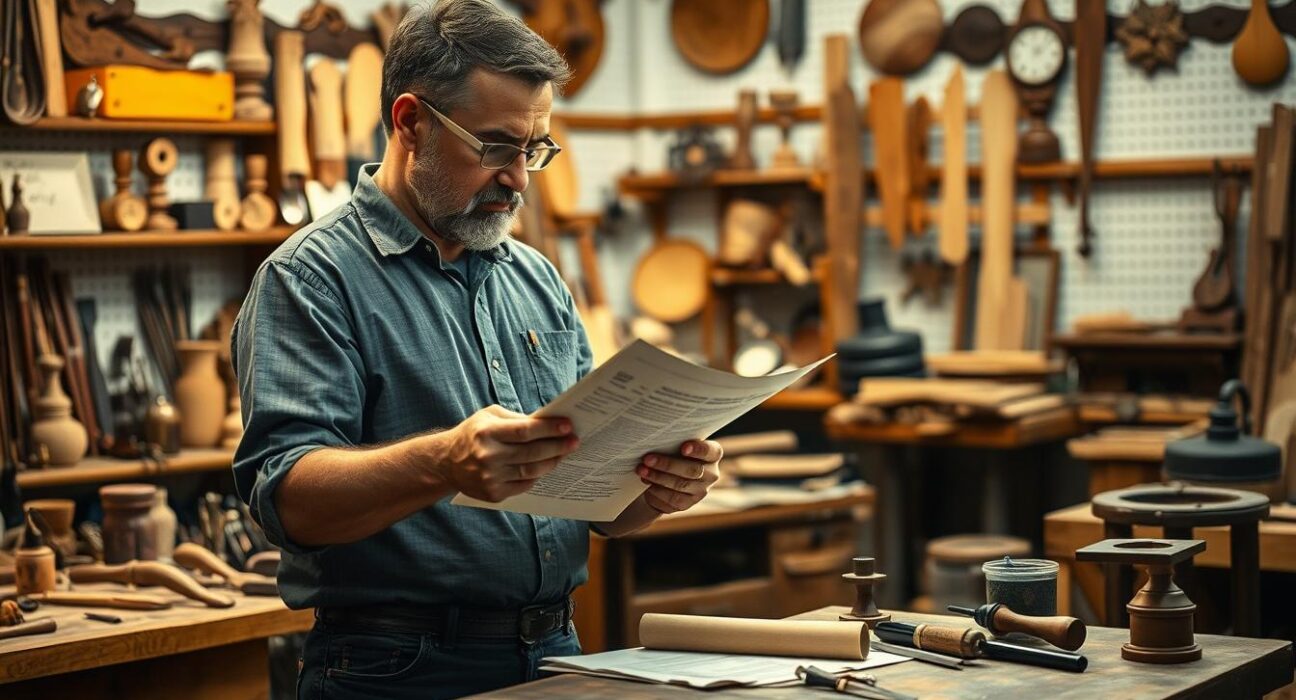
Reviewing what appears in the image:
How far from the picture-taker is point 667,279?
269 inches

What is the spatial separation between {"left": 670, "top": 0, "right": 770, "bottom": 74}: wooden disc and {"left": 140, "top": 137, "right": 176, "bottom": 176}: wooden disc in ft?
8.20

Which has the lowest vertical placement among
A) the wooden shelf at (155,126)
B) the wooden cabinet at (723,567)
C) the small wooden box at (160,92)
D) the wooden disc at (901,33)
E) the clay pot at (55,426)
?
the wooden cabinet at (723,567)

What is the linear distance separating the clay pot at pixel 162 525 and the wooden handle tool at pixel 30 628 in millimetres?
767

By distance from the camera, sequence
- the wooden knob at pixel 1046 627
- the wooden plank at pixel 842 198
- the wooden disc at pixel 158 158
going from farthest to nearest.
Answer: the wooden plank at pixel 842 198, the wooden disc at pixel 158 158, the wooden knob at pixel 1046 627

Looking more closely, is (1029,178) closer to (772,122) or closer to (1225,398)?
(772,122)

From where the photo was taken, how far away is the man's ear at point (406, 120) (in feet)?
8.40

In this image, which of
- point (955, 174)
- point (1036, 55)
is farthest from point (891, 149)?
point (1036, 55)

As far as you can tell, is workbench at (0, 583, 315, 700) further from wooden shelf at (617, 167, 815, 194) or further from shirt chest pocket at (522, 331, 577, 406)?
wooden shelf at (617, 167, 815, 194)

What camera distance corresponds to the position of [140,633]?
348 cm

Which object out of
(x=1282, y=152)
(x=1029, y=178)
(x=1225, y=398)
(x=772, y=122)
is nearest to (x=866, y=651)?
(x=1225, y=398)

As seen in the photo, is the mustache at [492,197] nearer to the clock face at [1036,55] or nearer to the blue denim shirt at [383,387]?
the blue denim shirt at [383,387]

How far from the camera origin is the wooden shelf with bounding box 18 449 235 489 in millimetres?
4613

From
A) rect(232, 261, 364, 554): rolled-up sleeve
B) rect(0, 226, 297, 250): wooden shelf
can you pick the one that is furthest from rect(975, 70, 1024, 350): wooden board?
rect(232, 261, 364, 554): rolled-up sleeve

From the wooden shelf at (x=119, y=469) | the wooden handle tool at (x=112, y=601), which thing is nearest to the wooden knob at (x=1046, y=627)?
the wooden handle tool at (x=112, y=601)
